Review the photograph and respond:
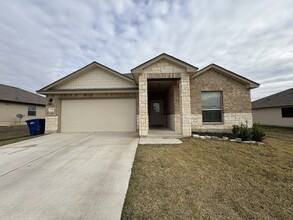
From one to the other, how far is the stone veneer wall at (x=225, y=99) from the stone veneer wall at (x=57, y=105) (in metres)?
4.41

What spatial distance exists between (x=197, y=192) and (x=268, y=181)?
202 centimetres

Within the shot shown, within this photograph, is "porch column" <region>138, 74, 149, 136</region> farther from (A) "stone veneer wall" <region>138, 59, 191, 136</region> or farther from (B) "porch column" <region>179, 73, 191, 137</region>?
(B) "porch column" <region>179, 73, 191, 137</region>

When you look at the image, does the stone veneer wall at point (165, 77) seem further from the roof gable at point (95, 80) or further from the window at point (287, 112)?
the window at point (287, 112)

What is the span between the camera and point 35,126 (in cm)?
1160

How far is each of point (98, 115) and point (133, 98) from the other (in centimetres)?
292

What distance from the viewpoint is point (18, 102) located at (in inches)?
845

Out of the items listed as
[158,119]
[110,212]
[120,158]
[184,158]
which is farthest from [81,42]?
[110,212]

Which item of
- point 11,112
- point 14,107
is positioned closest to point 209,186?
point 11,112

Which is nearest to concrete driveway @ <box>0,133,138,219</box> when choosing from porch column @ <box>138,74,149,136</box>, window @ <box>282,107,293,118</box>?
porch column @ <box>138,74,149,136</box>

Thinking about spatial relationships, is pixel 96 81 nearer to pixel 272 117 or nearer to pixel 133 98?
pixel 133 98

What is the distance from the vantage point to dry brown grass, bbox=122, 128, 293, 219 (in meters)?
2.75

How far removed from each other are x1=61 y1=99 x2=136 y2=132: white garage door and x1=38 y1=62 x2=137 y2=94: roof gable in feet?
3.65

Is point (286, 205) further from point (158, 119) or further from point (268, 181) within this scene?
point (158, 119)

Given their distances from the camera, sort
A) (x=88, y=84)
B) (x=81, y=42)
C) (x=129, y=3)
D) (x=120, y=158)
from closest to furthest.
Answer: (x=120, y=158) → (x=129, y=3) → (x=88, y=84) → (x=81, y=42)
